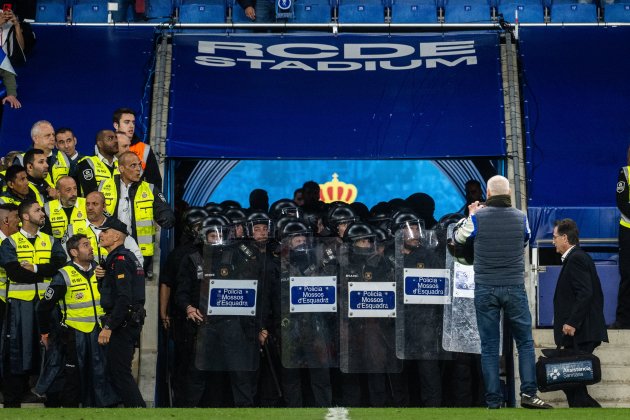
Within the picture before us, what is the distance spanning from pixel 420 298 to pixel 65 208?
11.1 feet

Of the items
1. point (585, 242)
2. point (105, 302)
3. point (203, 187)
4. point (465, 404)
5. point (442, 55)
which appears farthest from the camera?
point (203, 187)

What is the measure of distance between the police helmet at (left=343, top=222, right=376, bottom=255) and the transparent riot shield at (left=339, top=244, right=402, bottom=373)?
55 mm

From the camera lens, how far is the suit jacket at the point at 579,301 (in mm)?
11125

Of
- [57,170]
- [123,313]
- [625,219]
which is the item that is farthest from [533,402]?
[57,170]

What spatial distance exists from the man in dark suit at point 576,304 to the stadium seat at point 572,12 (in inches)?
183

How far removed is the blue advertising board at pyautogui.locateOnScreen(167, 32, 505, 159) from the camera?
44.7ft

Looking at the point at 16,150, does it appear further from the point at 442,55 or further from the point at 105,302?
the point at 442,55

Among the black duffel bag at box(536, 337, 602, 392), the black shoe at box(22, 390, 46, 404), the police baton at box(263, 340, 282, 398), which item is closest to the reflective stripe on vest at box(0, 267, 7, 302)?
the black shoe at box(22, 390, 46, 404)

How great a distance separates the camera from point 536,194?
43.9 feet

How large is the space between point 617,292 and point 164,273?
14.6 feet

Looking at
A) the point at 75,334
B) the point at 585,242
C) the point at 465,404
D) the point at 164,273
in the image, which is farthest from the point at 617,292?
the point at 75,334

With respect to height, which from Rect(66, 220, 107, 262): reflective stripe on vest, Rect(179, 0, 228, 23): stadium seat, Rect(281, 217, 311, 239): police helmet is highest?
Rect(179, 0, 228, 23): stadium seat

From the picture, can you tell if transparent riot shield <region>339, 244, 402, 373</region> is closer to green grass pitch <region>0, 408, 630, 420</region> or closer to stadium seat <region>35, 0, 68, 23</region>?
green grass pitch <region>0, 408, 630, 420</region>

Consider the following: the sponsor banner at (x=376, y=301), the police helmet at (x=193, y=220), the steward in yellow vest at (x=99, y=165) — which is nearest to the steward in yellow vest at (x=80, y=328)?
the steward in yellow vest at (x=99, y=165)
